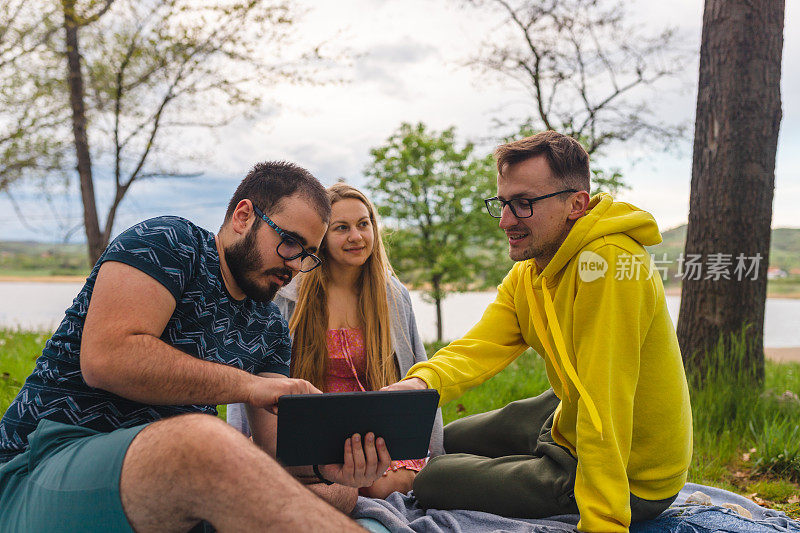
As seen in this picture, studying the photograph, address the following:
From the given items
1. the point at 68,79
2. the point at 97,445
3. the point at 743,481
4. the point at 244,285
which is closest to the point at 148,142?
the point at 68,79

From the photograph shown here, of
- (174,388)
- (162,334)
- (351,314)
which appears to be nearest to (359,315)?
(351,314)

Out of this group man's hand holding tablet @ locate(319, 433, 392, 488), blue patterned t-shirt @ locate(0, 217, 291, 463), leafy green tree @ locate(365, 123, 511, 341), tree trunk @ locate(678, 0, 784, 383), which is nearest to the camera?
blue patterned t-shirt @ locate(0, 217, 291, 463)

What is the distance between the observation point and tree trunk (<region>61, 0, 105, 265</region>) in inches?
355

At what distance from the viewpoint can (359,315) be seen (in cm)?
405

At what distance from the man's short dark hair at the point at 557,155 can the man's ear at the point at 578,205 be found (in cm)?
4

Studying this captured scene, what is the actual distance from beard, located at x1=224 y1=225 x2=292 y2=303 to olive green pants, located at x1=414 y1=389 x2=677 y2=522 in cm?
141

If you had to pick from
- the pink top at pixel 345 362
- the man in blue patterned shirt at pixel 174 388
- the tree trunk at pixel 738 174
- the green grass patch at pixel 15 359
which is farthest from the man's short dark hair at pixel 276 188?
the tree trunk at pixel 738 174

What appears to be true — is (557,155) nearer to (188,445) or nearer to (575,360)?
(575,360)

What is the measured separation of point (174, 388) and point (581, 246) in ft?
5.62

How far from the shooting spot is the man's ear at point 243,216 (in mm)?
2551

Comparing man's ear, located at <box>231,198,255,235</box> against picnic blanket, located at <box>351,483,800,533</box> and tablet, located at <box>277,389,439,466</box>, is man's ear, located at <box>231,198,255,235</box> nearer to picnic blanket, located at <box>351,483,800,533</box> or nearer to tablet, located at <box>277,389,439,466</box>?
tablet, located at <box>277,389,439,466</box>

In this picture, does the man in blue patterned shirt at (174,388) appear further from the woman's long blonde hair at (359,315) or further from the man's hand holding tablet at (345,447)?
the woman's long blonde hair at (359,315)

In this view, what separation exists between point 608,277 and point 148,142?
8.48m

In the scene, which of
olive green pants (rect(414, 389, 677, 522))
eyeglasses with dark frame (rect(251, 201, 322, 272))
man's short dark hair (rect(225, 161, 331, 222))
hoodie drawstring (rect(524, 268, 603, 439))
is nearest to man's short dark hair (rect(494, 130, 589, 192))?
hoodie drawstring (rect(524, 268, 603, 439))
